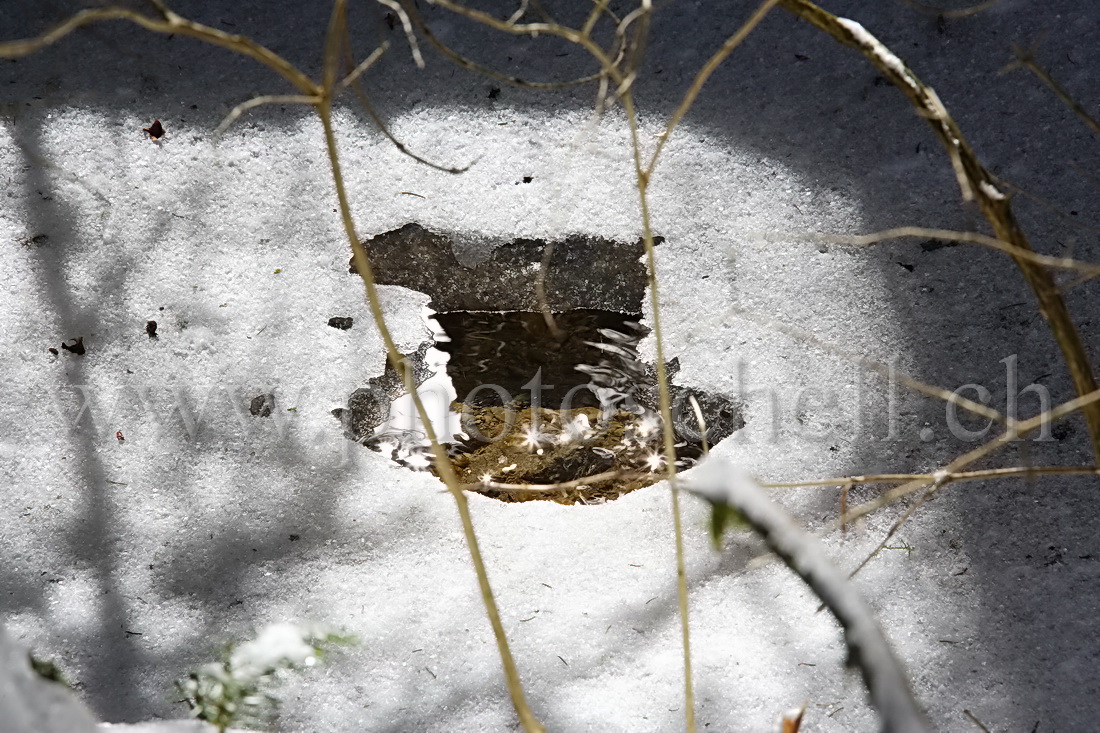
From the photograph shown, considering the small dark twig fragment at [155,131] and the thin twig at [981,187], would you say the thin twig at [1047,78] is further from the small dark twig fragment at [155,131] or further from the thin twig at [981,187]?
the small dark twig fragment at [155,131]

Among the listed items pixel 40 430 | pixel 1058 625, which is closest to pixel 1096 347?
pixel 1058 625

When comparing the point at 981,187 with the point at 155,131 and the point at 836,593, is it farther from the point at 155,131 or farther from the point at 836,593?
the point at 155,131

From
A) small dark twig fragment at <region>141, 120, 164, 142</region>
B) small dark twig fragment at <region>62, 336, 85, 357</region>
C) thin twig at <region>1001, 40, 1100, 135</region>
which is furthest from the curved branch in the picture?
small dark twig fragment at <region>141, 120, 164, 142</region>

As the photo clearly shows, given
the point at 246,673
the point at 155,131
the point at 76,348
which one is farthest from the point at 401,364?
the point at 155,131

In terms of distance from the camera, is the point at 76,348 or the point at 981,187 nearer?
the point at 981,187

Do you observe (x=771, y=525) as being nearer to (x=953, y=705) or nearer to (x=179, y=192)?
(x=953, y=705)
